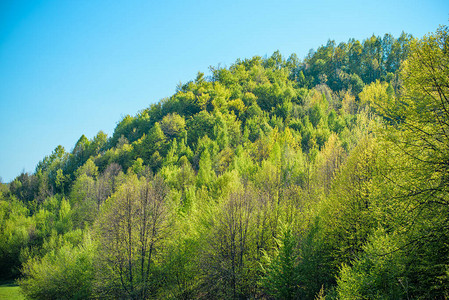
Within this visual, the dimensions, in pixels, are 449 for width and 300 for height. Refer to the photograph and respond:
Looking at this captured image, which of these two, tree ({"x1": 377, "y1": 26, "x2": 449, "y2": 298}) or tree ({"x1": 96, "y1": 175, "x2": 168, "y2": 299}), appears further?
tree ({"x1": 96, "y1": 175, "x2": 168, "y2": 299})

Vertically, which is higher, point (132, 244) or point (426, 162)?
point (426, 162)

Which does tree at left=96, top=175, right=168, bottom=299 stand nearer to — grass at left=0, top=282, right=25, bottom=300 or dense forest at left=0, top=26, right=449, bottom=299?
dense forest at left=0, top=26, right=449, bottom=299

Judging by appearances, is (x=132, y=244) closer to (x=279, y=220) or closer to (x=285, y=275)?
(x=279, y=220)

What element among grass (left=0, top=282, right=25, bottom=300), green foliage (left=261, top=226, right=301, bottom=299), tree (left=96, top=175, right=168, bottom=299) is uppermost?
tree (left=96, top=175, right=168, bottom=299)

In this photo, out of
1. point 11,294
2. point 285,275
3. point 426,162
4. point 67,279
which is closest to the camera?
point 426,162

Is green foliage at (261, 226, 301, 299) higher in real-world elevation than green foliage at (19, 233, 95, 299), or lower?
lower

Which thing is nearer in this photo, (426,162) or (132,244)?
(426,162)

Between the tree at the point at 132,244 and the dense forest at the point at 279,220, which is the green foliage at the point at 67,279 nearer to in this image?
the dense forest at the point at 279,220

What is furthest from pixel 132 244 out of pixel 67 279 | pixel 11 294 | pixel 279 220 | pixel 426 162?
pixel 11 294

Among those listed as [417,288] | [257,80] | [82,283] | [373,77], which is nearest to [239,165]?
[82,283]

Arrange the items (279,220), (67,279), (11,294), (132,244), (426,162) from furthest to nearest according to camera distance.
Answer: (11,294) → (67,279) → (132,244) → (279,220) → (426,162)

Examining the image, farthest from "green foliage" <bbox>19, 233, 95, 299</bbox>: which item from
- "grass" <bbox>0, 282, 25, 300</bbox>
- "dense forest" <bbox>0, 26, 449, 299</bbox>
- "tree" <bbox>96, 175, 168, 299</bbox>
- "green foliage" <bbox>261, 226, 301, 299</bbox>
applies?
"green foliage" <bbox>261, 226, 301, 299</bbox>

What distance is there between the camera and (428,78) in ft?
29.3

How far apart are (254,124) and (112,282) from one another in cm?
5318
